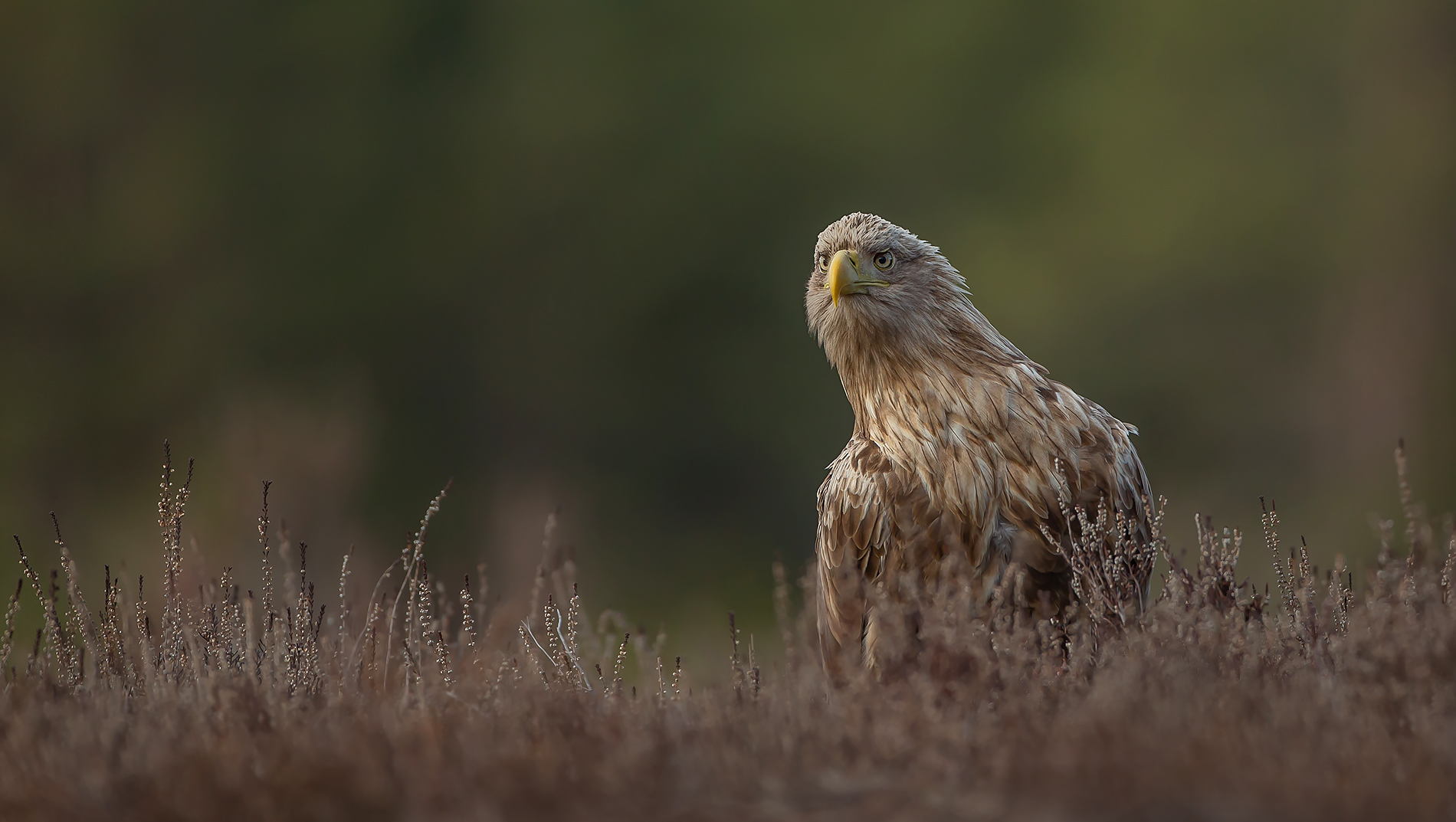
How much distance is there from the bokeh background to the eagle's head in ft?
29.2

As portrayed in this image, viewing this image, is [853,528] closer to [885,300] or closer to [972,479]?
[972,479]

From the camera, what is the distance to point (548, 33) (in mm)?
20234

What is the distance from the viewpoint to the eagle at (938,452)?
3.95m

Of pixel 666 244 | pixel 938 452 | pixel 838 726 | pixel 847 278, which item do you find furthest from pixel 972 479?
pixel 666 244

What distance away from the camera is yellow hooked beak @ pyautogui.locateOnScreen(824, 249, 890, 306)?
4.33m

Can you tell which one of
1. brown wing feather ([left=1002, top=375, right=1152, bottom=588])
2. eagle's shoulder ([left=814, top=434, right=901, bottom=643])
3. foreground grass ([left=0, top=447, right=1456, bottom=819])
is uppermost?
brown wing feather ([left=1002, top=375, right=1152, bottom=588])

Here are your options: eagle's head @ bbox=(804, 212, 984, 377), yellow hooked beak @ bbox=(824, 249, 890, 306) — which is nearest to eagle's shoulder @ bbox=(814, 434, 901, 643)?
eagle's head @ bbox=(804, 212, 984, 377)

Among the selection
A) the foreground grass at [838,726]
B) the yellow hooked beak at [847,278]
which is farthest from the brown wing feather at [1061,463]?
the yellow hooked beak at [847,278]

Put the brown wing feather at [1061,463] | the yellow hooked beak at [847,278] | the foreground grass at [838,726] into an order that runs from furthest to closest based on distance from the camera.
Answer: the yellow hooked beak at [847,278] < the brown wing feather at [1061,463] < the foreground grass at [838,726]

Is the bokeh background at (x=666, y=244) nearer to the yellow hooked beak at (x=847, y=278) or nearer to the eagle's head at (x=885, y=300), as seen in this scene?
the eagle's head at (x=885, y=300)

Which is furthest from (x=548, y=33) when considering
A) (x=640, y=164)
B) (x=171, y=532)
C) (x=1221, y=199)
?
(x=171, y=532)

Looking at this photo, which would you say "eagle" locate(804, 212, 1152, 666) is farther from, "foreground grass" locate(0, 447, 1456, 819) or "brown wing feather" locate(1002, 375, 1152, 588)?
"foreground grass" locate(0, 447, 1456, 819)

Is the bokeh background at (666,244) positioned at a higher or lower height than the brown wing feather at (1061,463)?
higher

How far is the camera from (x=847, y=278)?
434 cm
